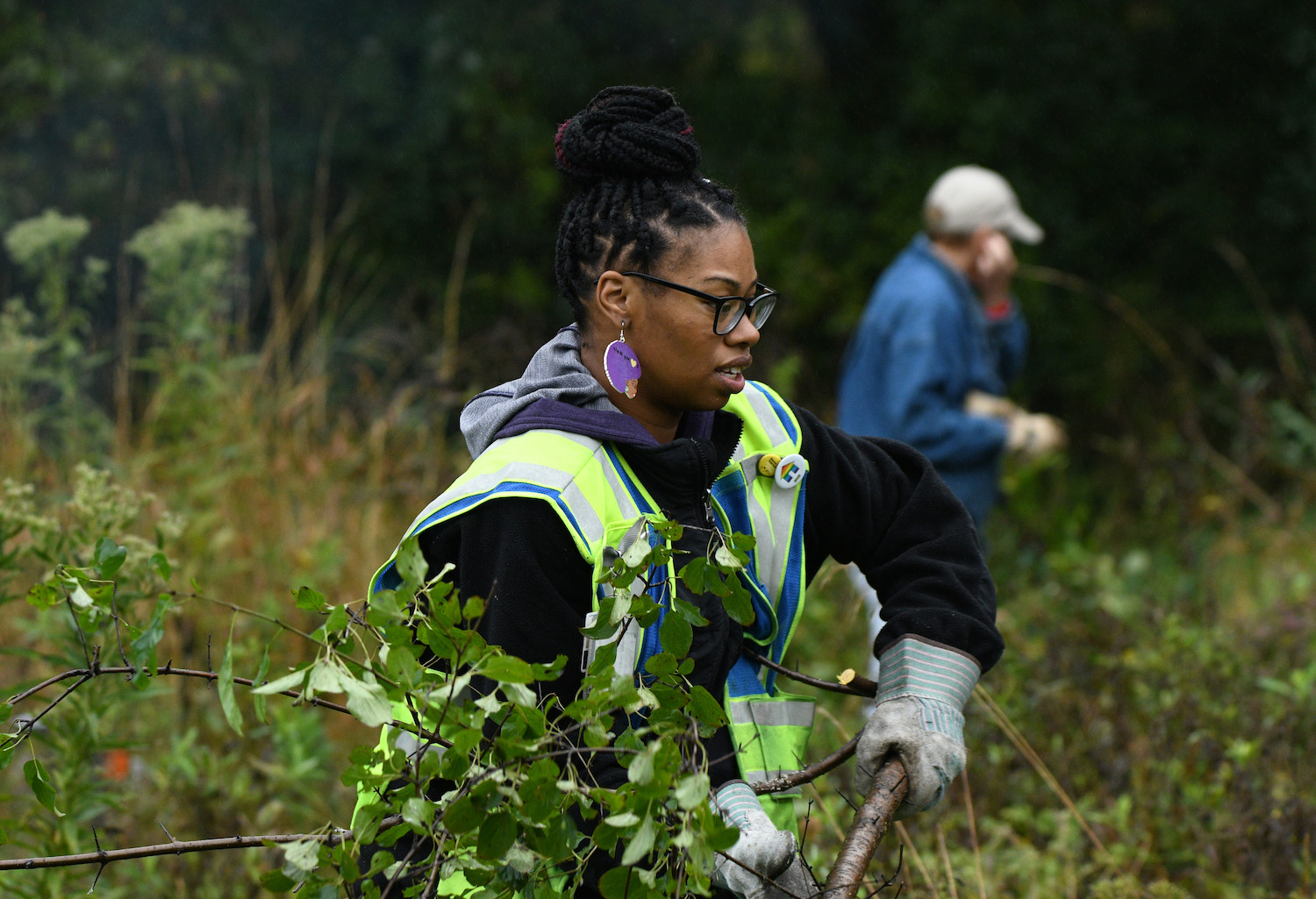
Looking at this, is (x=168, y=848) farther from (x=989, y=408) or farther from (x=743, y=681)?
(x=989, y=408)

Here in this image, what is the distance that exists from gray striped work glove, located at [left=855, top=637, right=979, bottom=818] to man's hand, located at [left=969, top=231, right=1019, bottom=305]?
2553mm

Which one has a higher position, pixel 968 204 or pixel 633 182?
pixel 633 182

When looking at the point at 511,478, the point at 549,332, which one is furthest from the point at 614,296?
the point at 549,332

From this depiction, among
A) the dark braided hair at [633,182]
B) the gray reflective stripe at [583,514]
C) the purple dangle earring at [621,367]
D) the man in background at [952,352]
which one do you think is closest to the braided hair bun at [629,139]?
the dark braided hair at [633,182]

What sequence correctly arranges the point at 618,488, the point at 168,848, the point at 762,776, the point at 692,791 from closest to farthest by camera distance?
the point at 692,791
the point at 168,848
the point at 618,488
the point at 762,776

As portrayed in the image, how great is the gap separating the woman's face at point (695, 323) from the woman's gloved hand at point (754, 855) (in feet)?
1.90

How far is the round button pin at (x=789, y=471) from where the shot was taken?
189cm

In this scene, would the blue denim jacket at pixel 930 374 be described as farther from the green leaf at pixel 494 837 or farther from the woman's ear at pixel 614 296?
the green leaf at pixel 494 837

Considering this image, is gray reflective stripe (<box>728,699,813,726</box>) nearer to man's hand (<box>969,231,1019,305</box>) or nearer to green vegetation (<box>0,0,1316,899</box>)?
green vegetation (<box>0,0,1316,899</box>)

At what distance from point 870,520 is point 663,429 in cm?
36

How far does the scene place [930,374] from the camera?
3.94 m

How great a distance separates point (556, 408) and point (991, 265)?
109 inches

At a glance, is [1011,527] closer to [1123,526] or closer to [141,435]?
[1123,526]

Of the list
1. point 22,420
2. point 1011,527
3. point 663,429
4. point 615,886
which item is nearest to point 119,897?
point 22,420
